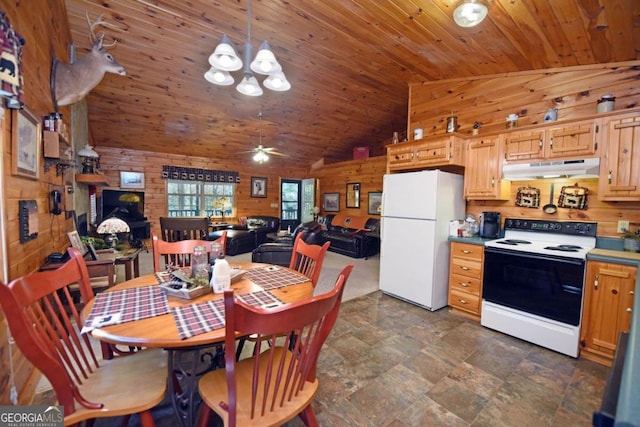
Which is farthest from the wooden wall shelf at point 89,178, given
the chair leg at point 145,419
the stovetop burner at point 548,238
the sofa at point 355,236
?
the stovetop burner at point 548,238

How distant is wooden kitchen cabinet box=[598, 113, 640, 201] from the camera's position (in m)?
2.25

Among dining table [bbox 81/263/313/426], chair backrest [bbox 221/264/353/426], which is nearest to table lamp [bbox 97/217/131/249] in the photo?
dining table [bbox 81/263/313/426]

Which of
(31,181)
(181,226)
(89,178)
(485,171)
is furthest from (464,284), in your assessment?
(89,178)

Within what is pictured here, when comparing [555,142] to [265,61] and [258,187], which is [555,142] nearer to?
[265,61]

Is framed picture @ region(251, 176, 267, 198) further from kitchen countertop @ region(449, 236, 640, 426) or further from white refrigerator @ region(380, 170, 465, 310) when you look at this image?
kitchen countertop @ region(449, 236, 640, 426)

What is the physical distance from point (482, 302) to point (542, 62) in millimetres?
2565

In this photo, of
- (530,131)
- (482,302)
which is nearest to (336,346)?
(482,302)

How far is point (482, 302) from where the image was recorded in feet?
9.45

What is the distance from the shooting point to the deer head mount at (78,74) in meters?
2.58

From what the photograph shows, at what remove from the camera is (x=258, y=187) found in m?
8.38

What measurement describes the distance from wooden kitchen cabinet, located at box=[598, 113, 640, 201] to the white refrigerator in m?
1.28

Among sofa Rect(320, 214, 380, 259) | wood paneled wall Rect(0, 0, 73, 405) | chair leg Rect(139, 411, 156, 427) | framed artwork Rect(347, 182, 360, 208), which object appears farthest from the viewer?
framed artwork Rect(347, 182, 360, 208)

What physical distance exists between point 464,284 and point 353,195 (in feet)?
16.1

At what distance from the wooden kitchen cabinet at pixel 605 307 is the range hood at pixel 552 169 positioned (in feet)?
2.71
